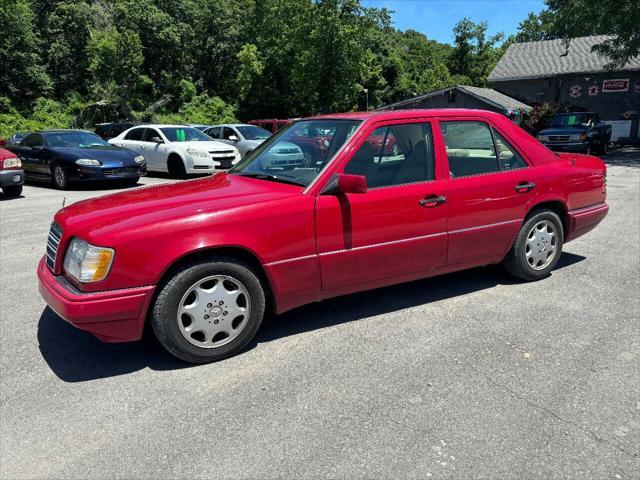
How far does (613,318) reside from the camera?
13.7ft

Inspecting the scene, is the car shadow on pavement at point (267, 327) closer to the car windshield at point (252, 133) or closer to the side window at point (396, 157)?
the side window at point (396, 157)

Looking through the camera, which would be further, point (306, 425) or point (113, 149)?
point (113, 149)

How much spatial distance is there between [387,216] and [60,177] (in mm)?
10478

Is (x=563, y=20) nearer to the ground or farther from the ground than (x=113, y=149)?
farther from the ground

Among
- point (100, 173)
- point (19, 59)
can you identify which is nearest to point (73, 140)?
point (100, 173)

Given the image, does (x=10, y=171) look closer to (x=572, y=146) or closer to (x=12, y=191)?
(x=12, y=191)

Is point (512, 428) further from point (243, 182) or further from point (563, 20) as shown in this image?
point (563, 20)

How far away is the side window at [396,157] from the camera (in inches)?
156

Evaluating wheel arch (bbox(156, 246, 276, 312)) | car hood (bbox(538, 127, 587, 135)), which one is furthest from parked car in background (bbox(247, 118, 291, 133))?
wheel arch (bbox(156, 246, 276, 312))

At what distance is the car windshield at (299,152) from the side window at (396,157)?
192mm

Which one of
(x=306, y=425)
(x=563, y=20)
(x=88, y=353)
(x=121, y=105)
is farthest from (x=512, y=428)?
(x=121, y=105)

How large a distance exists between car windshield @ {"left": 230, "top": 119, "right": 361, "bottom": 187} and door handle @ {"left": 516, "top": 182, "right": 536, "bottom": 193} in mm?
1662

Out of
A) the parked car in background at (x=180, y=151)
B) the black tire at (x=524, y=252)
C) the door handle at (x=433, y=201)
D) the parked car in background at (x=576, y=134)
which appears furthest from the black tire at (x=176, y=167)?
the parked car in background at (x=576, y=134)

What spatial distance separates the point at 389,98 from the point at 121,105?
2767 cm
